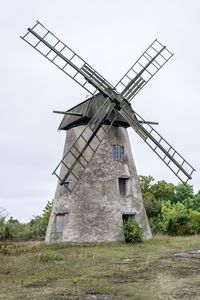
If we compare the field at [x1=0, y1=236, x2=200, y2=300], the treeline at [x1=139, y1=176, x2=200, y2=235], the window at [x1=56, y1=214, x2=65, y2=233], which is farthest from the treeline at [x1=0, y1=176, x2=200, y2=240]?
the field at [x1=0, y1=236, x2=200, y2=300]

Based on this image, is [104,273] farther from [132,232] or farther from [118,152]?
[118,152]

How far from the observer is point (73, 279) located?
1373 centimetres

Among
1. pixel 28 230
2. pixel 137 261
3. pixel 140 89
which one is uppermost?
pixel 140 89

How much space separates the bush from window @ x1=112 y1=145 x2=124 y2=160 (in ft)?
12.8

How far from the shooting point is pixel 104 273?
48.6 feet

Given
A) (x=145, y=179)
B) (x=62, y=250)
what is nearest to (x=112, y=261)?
(x=62, y=250)

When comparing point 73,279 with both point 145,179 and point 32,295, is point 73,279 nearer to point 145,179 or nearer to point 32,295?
point 32,295

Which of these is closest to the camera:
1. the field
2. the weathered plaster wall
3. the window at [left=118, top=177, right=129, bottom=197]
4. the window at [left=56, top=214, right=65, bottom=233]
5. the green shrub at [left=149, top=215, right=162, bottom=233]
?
the field

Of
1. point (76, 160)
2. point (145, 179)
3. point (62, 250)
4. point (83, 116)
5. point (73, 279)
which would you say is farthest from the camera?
point (145, 179)

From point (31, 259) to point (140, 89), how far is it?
1210cm

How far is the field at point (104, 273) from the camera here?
11.9 m

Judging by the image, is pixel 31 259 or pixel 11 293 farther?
pixel 31 259

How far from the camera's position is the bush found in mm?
24328

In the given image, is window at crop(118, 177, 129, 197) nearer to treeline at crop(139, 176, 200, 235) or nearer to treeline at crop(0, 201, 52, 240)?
treeline at crop(139, 176, 200, 235)
